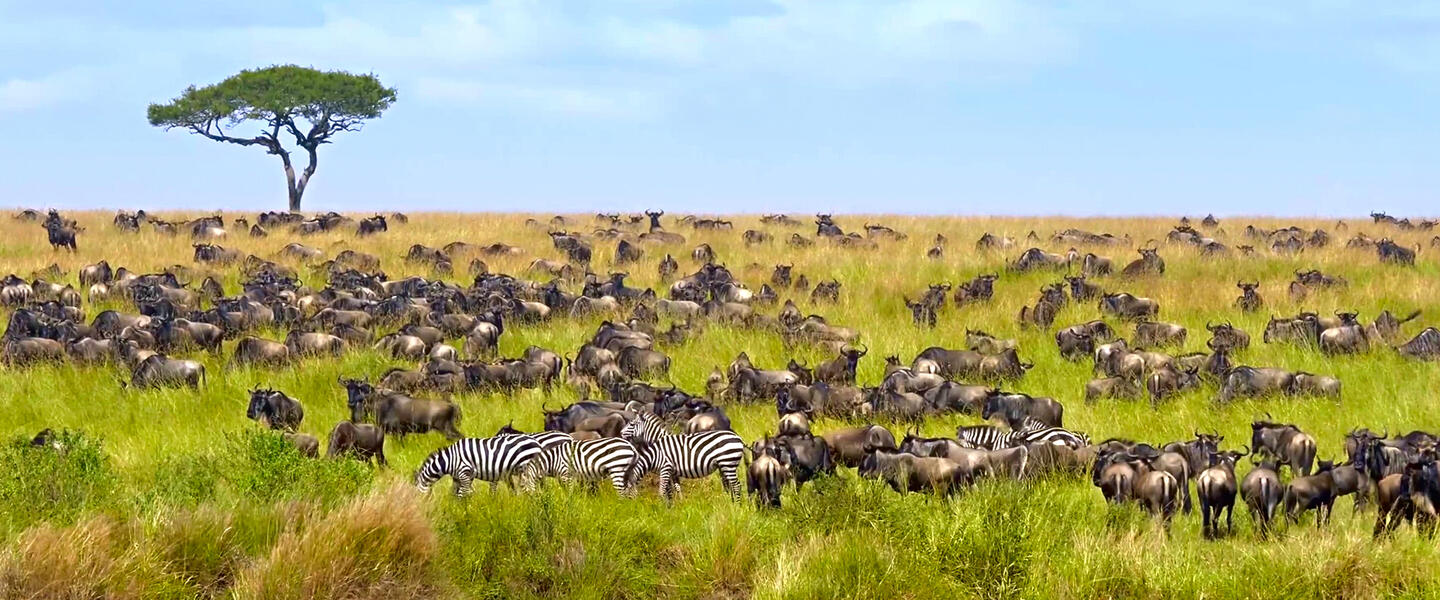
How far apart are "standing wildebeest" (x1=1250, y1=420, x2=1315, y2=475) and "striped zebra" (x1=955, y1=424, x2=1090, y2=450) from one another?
5.22ft

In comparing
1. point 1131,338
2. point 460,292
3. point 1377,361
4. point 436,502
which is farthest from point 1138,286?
point 436,502

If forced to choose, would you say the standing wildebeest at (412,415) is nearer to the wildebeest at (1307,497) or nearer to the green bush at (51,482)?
the green bush at (51,482)

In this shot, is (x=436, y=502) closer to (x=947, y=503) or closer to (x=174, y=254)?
(x=947, y=503)

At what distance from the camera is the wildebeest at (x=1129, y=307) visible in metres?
22.7

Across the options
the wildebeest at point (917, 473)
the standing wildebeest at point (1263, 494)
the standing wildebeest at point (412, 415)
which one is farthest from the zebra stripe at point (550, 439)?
the standing wildebeest at point (1263, 494)

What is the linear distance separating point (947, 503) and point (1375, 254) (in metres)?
23.0

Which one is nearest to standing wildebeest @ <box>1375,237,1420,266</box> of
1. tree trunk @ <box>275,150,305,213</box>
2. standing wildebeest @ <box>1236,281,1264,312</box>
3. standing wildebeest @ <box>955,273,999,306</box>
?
standing wildebeest @ <box>1236,281,1264,312</box>

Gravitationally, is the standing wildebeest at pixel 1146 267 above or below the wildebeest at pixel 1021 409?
above

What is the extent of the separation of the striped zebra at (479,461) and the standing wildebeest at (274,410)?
3599 mm

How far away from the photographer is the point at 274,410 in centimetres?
1567

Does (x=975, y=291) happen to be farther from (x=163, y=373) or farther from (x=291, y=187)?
(x=291, y=187)

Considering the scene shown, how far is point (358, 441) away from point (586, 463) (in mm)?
2956

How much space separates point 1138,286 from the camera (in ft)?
84.6

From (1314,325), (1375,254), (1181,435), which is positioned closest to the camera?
(1181,435)
